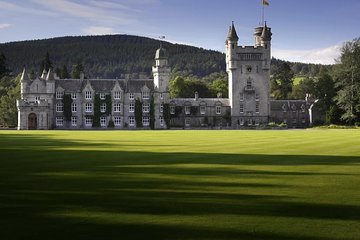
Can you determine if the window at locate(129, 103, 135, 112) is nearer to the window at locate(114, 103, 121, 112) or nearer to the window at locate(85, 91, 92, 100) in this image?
the window at locate(114, 103, 121, 112)

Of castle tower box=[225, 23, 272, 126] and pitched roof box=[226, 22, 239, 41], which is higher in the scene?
pitched roof box=[226, 22, 239, 41]

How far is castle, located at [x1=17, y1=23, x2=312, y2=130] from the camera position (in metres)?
79.2

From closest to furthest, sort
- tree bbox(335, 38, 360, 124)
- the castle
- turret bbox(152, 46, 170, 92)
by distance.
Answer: tree bbox(335, 38, 360, 124) → the castle → turret bbox(152, 46, 170, 92)

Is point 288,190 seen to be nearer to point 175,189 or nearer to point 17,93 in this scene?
point 175,189

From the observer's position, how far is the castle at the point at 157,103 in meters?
79.2

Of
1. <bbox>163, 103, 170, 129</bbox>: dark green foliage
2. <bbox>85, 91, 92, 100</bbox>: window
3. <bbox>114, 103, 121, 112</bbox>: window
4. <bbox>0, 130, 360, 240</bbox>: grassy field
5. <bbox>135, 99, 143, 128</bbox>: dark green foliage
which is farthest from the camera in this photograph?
<bbox>163, 103, 170, 129</bbox>: dark green foliage

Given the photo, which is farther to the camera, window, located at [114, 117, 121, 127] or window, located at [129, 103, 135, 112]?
window, located at [129, 103, 135, 112]

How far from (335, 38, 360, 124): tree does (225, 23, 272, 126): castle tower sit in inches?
582

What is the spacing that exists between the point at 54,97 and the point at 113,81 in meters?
9.90

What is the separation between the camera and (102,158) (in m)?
18.2

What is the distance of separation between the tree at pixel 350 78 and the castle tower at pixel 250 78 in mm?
14791

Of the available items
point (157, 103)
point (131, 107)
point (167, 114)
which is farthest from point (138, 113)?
point (167, 114)

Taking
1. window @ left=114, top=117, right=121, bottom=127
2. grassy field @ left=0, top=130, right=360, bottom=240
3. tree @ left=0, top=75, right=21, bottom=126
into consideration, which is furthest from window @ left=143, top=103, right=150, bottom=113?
grassy field @ left=0, top=130, right=360, bottom=240

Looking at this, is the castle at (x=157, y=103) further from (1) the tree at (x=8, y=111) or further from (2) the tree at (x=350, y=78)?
(2) the tree at (x=350, y=78)
